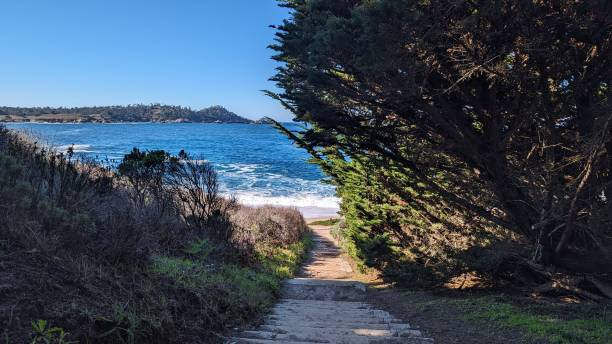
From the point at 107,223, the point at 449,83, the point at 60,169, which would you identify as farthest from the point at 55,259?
the point at 449,83

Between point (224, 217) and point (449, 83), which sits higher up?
point (449, 83)

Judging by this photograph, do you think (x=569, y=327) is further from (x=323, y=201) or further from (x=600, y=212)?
(x=323, y=201)

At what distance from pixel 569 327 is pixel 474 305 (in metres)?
1.48

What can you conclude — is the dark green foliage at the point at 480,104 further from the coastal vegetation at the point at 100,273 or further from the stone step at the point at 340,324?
the coastal vegetation at the point at 100,273

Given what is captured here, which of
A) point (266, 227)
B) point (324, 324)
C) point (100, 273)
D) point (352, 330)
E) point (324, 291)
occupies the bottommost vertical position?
point (324, 291)

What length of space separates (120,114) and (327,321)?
128229 millimetres

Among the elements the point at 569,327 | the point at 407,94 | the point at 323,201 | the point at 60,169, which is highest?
the point at 407,94

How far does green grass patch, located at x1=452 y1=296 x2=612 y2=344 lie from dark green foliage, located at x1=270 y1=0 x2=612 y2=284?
0.84 metres

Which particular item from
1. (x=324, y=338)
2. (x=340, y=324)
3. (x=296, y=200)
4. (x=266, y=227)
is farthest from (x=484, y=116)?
(x=296, y=200)

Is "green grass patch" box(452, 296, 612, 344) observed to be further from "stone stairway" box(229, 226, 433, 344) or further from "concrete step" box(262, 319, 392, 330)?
"concrete step" box(262, 319, 392, 330)

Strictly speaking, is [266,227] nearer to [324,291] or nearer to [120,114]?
[324,291]

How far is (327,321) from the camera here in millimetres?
5707

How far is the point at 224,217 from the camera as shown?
9898mm

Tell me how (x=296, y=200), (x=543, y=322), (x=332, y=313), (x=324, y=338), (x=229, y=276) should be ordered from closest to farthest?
(x=324, y=338)
(x=543, y=322)
(x=332, y=313)
(x=229, y=276)
(x=296, y=200)
